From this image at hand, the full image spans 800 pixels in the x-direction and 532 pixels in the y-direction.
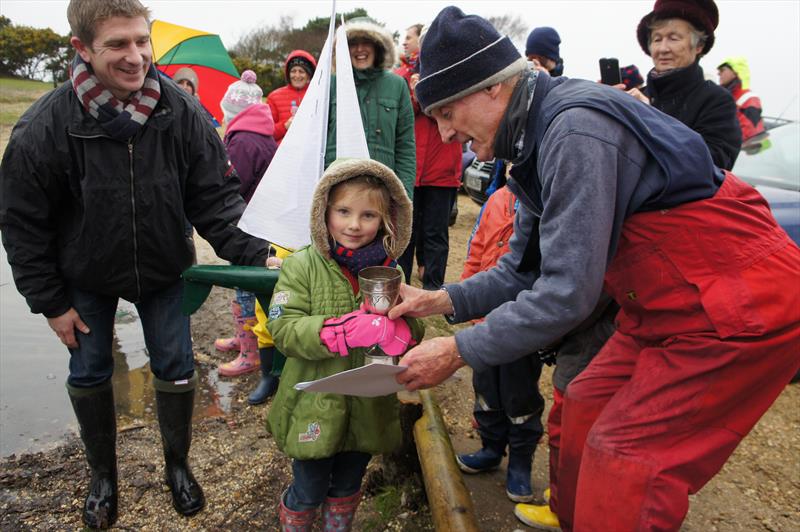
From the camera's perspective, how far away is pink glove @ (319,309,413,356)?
6.68 ft

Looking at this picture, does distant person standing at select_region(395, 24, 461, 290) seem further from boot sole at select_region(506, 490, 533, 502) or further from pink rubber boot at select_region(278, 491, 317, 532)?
pink rubber boot at select_region(278, 491, 317, 532)

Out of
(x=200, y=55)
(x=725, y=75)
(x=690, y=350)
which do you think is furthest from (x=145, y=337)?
(x=725, y=75)

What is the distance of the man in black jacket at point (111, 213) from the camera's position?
→ 7.65 ft

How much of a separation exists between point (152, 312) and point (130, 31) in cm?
125

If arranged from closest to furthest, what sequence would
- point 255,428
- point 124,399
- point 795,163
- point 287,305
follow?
point 287,305 < point 255,428 < point 124,399 < point 795,163

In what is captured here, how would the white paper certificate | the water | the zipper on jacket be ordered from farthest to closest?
the water → the zipper on jacket → the white paper certificate

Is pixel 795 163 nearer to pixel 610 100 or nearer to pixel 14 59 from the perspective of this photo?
pixel 610 100

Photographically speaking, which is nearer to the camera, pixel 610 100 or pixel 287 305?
pixel 610 100

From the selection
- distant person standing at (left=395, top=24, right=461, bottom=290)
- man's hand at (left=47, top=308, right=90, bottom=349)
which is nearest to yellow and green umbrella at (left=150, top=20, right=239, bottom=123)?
distant person standing at (left=395, top=24, right=461, bottom=290)

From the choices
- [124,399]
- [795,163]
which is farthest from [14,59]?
[795,163]

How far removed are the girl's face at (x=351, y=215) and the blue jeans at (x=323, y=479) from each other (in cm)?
90

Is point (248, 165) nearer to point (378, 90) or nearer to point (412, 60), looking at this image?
point (378, 90)

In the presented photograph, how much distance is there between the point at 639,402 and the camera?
1.86m

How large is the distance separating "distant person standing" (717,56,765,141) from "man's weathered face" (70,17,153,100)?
318 inches
